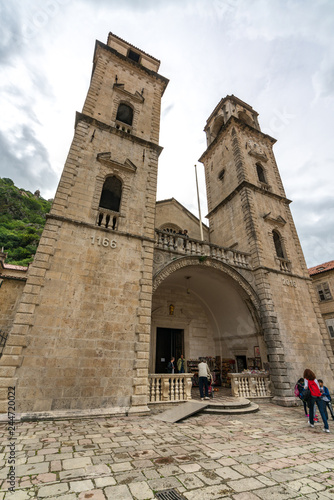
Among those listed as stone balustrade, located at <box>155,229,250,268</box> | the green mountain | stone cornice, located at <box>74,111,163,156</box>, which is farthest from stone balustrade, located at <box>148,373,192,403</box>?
the green mountain

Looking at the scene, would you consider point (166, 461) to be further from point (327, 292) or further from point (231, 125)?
point (327, 292)

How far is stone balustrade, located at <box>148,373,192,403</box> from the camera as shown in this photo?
8.12 meters

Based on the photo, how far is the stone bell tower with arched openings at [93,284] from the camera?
21.1 feet

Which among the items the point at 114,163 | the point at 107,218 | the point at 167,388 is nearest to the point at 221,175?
the point at 114,163

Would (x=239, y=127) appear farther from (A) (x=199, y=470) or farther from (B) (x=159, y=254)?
(A) (x=199, y=470)

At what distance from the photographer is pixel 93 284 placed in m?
7.84

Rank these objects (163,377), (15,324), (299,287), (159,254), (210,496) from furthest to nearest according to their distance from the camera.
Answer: (299,287) < (159,254) < (163,377) < (15,324) < (210,496)

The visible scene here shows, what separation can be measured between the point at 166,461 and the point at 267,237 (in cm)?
1285

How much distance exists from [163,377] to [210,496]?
601 centimetres

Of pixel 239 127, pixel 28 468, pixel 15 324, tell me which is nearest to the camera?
pixel 28 468

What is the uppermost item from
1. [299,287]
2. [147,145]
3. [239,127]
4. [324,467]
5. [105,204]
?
[239,127]

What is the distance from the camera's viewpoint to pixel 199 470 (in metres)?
3.30

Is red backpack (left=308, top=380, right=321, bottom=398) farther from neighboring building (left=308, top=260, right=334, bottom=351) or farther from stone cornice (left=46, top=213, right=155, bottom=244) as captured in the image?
neighboring building (left=308, top=260, right=334, bottom=351)

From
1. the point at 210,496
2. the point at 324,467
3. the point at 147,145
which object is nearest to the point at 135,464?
the point at 210,496
